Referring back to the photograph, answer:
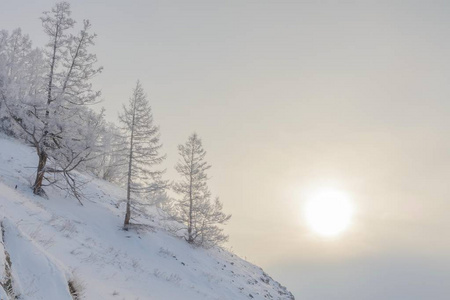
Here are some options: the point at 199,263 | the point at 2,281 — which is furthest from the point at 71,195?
the point at 2,281

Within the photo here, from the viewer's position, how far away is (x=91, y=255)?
10.3 m

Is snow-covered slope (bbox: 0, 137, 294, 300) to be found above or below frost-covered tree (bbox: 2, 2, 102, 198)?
below

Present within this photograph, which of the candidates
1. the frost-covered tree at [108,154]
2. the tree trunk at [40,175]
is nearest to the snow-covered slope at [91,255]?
the tree trunk at [40,175]

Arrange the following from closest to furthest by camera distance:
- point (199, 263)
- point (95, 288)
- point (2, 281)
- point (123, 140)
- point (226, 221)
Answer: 1. point (2, 281)
2. point (95, 288)
3. point (199, 263)
4. point (123, 140)
5. point (226, 221)

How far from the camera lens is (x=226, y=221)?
1210 inches

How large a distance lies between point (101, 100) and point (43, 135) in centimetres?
373

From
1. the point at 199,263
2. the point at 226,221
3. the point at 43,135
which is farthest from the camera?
the point at 226,221

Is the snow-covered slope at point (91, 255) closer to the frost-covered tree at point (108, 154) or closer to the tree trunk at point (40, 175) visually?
the tree trunk at point (40, 175)

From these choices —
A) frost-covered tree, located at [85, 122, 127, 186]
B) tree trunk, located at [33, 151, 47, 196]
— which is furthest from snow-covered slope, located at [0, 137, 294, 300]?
frost-covered tree, located at [85, 122, 127, 186]

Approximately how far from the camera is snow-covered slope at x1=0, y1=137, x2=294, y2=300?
5.69 meters

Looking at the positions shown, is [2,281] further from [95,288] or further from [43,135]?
[43,135]

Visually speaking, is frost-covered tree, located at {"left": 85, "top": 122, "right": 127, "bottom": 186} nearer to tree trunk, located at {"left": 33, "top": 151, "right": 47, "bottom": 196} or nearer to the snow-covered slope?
tree trunk, located at {"left": 33, "top": 151, "right": 47, "bottom": 196}

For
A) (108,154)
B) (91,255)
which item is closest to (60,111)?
(108,154)

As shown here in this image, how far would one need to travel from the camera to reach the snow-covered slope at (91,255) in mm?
5688
